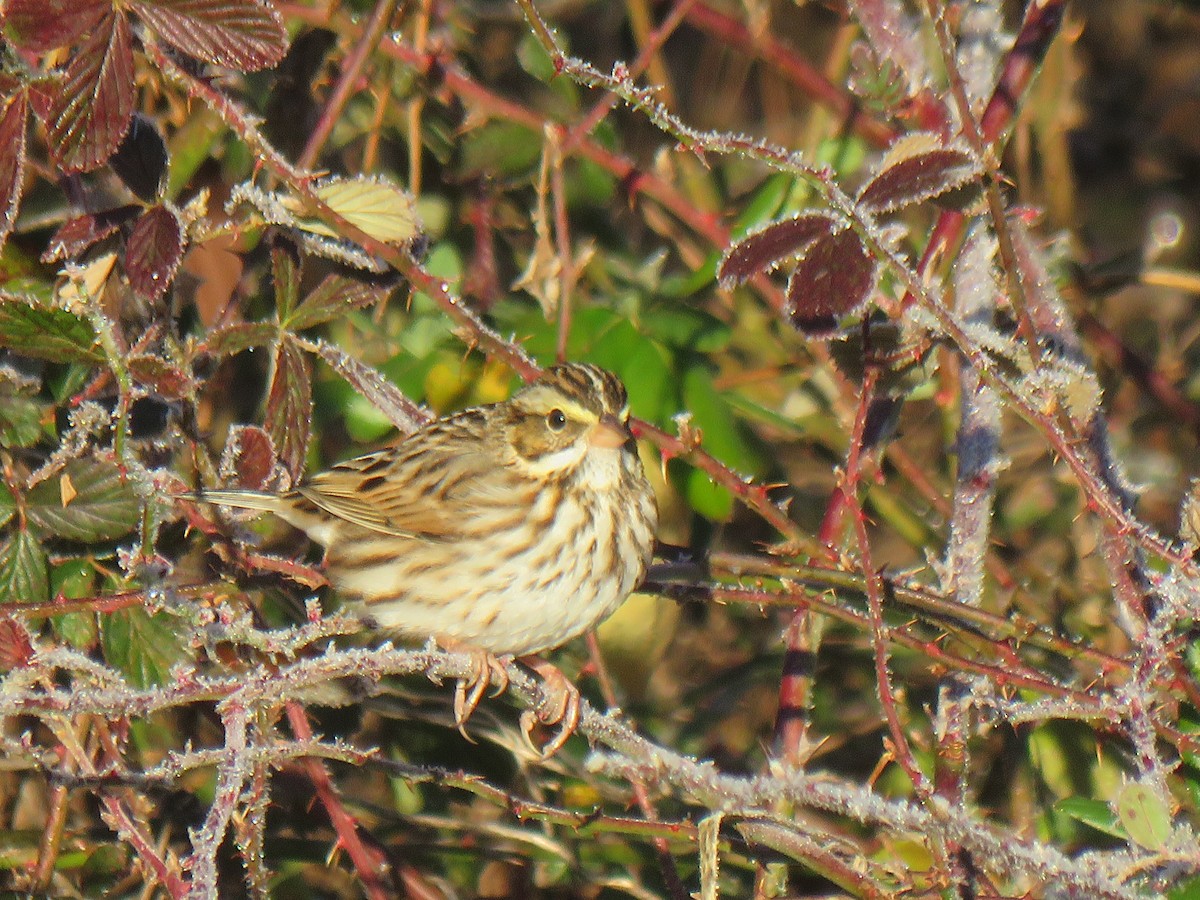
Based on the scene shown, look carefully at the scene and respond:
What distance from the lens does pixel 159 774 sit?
2.46 metres

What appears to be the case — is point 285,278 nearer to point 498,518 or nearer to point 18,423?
point 18,423

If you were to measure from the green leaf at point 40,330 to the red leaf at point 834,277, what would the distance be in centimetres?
121

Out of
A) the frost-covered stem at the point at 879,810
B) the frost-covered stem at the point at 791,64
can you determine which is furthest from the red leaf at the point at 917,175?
the frost-covered stem at the point at 791,64

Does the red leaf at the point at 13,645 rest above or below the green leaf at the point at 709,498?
below

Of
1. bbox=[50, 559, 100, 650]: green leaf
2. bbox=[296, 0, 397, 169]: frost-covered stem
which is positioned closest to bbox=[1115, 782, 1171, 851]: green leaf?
bbox=[50, 559, 100, 650]: green leaf

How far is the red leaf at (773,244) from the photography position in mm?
2406

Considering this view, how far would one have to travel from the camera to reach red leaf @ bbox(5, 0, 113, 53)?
2.46 metres

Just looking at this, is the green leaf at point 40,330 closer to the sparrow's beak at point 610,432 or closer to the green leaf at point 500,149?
the sparrow's beak at point 610,432

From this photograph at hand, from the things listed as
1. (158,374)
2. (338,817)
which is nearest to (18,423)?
(158,374)

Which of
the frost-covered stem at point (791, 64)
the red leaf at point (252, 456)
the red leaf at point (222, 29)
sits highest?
the frost-covered stem at point (791, 64)

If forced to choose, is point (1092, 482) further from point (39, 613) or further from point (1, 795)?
point (1, 795)

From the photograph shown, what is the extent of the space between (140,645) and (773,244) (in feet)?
4.55

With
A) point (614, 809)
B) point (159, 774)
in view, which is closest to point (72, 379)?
point (159, 774)

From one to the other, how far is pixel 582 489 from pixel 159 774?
121 cm
